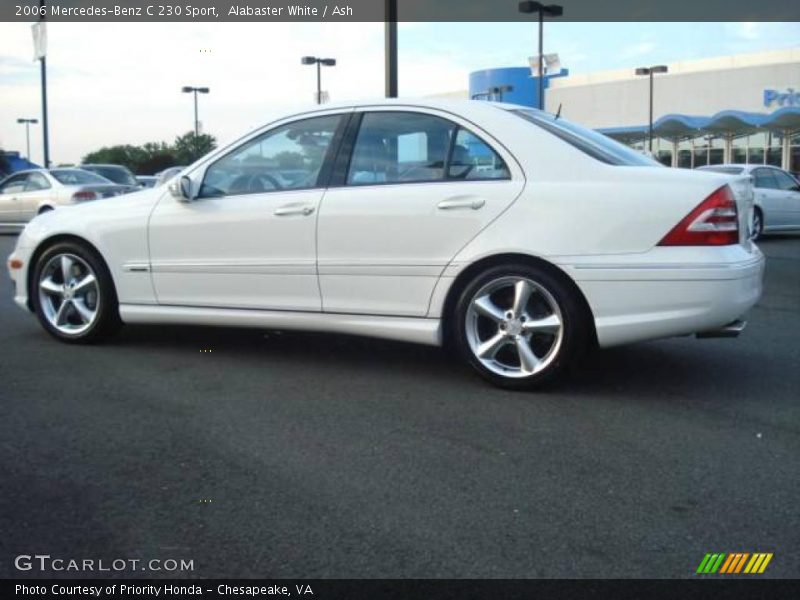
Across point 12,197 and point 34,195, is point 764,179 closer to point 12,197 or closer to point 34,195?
point 34,195

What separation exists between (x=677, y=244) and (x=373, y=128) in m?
1.88

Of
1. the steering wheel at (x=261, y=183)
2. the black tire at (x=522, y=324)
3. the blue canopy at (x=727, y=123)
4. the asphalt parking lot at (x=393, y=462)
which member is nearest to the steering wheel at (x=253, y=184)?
the steering wheel at (x=261, y=183)

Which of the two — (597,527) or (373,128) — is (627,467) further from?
(373,128)

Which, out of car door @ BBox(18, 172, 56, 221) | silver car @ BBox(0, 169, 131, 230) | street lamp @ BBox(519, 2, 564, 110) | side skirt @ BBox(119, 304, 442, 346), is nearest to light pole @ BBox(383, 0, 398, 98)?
silver car @ BBox(0, 169, 131, 230)

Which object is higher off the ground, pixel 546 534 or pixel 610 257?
pixel 610 257

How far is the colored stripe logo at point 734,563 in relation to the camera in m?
2.84

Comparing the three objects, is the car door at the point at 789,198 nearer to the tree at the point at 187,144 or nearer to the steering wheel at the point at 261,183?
the steering wheel at the point at 261,183

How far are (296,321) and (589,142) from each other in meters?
1.96

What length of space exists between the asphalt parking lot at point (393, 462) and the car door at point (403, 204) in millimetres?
564

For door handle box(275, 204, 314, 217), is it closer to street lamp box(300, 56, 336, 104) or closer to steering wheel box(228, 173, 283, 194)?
steering wheel box(228, 173, 283, 194)

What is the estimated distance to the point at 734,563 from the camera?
9.46 ft

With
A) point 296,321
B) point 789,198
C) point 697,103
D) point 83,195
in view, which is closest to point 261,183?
point 296,321
